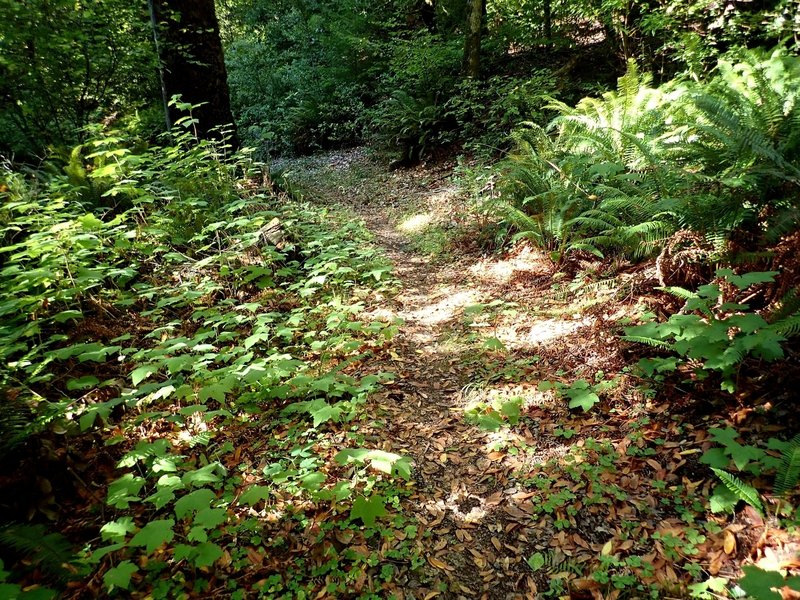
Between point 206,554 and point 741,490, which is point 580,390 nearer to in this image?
point 741,490

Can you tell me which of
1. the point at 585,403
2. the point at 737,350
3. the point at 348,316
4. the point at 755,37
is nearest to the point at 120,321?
the point at 348,316

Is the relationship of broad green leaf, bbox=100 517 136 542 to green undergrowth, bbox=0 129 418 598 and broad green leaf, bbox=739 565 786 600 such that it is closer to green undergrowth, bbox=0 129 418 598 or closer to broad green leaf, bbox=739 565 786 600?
green undergrowth, bbox=0 129 418 598

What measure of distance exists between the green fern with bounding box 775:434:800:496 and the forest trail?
0.88 m

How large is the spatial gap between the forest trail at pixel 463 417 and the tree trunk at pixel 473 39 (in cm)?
569

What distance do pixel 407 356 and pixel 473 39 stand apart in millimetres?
8767

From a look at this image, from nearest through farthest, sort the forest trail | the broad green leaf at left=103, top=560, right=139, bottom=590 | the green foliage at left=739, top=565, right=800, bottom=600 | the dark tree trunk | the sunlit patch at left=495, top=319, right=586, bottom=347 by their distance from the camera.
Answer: the green foliage at left=739, top=565, right=800, bottom=600 → the broad green leaf at left=103, top=560, right=139, bottom=590 → the forest trail → the sunlit patch at left=495, top=319, right=586, bottom=347 → the dark tree trunk

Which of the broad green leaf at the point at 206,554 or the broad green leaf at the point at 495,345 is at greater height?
the broad green leaf at the point at 495,345

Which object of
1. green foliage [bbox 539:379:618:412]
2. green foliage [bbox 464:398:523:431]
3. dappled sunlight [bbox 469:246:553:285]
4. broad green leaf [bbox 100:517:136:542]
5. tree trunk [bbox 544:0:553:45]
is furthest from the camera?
tree trunk [bbox 544:0:553:45]

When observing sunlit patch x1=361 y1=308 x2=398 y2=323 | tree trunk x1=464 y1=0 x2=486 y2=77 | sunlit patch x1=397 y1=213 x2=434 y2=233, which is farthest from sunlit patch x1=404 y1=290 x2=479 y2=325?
tree trunk x1=464 y1=0 x2=486 y2=77

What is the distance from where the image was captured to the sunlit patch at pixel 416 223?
728 cm

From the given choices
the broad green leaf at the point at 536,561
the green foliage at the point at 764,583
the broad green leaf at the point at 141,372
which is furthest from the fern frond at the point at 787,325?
the broad green leaf at the point at 141,372

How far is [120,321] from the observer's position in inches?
154

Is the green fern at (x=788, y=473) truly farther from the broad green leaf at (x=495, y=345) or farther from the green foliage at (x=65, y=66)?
the green foliage at (x=65, y=66)

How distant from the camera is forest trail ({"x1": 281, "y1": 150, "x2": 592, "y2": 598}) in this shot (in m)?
2.26
